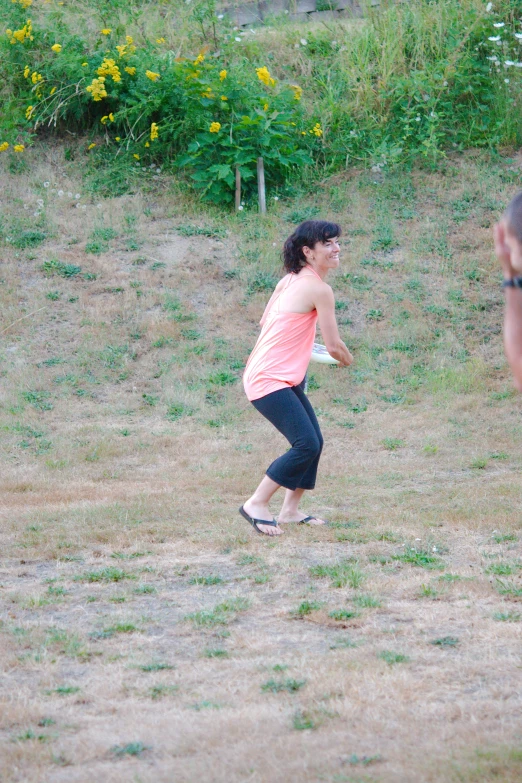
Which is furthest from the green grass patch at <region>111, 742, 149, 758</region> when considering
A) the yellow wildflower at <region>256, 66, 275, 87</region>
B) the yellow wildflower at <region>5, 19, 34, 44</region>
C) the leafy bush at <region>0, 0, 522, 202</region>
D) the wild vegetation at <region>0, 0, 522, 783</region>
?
the yellow wildflower at <region>5, 19, 34, 44</region>

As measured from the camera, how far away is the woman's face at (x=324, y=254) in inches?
209

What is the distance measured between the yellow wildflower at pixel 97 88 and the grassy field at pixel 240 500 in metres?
1.01

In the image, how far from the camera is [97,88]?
11219mm

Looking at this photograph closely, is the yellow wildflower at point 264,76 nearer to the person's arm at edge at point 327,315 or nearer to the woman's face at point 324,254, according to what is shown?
the woman's face at point 324,254

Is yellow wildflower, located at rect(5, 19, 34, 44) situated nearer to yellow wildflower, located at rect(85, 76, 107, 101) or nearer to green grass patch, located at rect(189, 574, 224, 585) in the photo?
yellow wildflower, located at rect(85, 76, 107, 101)

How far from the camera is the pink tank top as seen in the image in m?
5.35

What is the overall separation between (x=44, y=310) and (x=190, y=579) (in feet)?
19.5

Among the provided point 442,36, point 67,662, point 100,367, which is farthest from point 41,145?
point 67,662

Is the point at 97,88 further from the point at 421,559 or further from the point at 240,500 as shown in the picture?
the point at 421,559

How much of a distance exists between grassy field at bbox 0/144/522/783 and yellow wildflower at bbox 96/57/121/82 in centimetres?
124

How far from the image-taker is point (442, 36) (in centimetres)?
1205

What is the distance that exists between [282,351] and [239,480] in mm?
1681

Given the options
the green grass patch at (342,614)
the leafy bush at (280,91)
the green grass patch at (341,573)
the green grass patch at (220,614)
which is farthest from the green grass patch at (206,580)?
the leafy bush at (280,91)

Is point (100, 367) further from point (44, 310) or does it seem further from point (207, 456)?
point (207, 456)
